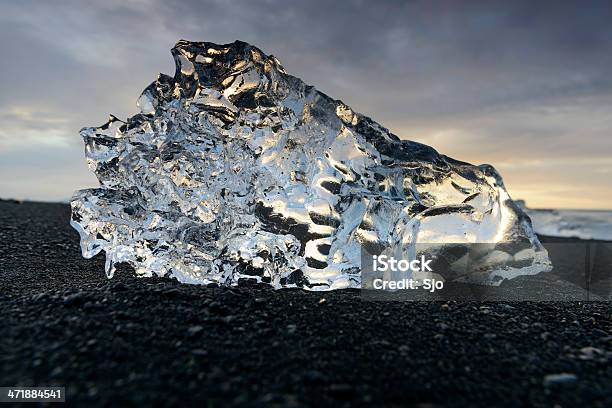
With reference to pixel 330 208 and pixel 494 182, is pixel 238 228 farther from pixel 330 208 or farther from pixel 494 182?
pixel 494 182

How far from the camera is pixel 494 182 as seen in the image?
3896mm

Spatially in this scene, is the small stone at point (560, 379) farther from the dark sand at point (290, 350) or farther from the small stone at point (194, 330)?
the small stone at point (194, 330)

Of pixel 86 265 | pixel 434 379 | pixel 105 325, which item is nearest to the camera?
pixel 434 379

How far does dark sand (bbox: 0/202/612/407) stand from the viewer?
1708 millimetres

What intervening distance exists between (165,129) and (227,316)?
2.03m

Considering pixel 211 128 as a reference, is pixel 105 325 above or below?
below

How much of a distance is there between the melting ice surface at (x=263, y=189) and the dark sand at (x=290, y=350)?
66 cm

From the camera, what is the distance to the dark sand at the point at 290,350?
1.71 m

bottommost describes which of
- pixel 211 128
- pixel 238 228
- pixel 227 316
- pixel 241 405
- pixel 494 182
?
A: pixel 241 405

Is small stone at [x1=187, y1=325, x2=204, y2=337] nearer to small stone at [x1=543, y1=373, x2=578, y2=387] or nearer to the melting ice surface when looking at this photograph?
the melting ice surface

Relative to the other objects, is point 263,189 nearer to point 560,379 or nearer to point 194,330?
point 194,330

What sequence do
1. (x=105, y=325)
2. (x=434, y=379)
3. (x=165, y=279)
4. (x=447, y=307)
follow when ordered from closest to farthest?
(x=434, y=379) < (x=105, y=325) < (x=447, y=307) < (x=165, y=279)

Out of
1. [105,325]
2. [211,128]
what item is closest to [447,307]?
[105,325]

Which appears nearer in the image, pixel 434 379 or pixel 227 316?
pixel 434 379
